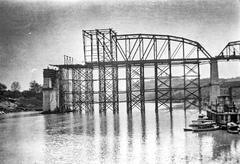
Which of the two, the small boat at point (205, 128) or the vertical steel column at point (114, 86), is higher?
the vertical steel column at point (114, 86)

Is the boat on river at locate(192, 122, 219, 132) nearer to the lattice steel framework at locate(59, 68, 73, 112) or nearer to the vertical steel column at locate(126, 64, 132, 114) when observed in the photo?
the vertical steel column at locate(126, 64, 132, 114)

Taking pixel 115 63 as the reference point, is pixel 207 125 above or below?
below

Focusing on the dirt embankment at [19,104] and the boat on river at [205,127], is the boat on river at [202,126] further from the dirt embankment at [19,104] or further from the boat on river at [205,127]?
the dirt embankment at [19,104]

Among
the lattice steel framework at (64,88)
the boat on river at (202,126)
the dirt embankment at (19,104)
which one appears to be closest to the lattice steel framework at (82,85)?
the lattice steel framework at (64,88)

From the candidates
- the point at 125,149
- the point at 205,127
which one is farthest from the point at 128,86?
the point at 125,149

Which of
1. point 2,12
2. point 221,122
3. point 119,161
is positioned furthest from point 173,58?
point 119,161

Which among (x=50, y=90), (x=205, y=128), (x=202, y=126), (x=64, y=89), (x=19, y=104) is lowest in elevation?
(x=205, y=128)

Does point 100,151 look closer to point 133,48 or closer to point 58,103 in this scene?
point 133,48

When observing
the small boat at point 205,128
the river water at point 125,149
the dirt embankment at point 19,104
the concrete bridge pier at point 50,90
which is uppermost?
the concrete bridge pier at point 50,90

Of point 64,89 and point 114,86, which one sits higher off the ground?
point 114,86

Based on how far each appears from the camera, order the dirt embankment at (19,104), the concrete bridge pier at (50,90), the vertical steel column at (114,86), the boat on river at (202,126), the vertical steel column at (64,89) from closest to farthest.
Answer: the boat on river at (202,126) < the vertical steel column at (114,86) < the concrete bridge pier at (50,90) < the vertical steel column at (64,89) < the dirt embankment at (19,104)

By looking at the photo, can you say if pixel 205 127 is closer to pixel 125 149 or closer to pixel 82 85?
pixel 125 149
